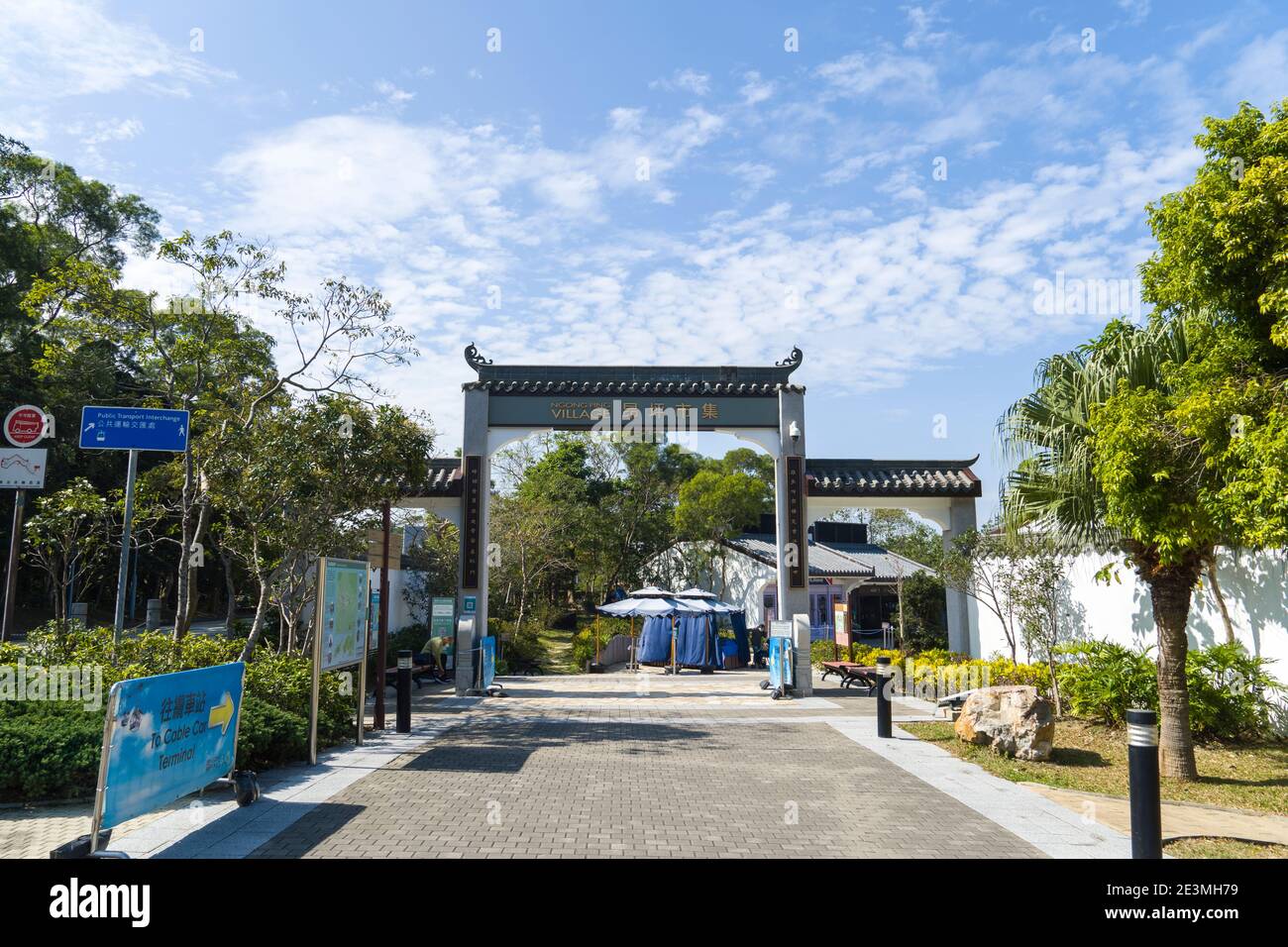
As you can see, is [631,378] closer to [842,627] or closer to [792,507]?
[792,507]

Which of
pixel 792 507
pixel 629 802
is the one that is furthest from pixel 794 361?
pixel 629 802

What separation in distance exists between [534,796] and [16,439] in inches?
309

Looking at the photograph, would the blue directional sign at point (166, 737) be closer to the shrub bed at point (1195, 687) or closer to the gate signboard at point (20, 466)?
the gate signboard at point (20, 466)

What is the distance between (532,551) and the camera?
24.9m

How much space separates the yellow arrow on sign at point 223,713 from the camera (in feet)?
21.8

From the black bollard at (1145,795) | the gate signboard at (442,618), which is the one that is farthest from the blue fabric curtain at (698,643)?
the black bollard at (1145,795)

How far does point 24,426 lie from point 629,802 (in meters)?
8.95

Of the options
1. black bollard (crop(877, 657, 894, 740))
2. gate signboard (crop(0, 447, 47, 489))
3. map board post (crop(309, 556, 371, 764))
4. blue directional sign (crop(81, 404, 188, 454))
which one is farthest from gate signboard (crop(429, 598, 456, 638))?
black bollard (crop(877, 657, 894, 740))

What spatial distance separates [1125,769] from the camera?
30.4 feet

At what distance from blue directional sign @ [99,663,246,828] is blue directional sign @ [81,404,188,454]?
3.15 meters

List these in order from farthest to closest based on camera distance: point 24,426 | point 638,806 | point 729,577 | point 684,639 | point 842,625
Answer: point 729,577 → point 684,639 → point 842,625 → point 24,426 → point 638,806

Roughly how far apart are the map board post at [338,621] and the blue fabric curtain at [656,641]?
47.8 ft

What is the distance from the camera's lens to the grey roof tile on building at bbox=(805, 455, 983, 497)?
1848 cm
